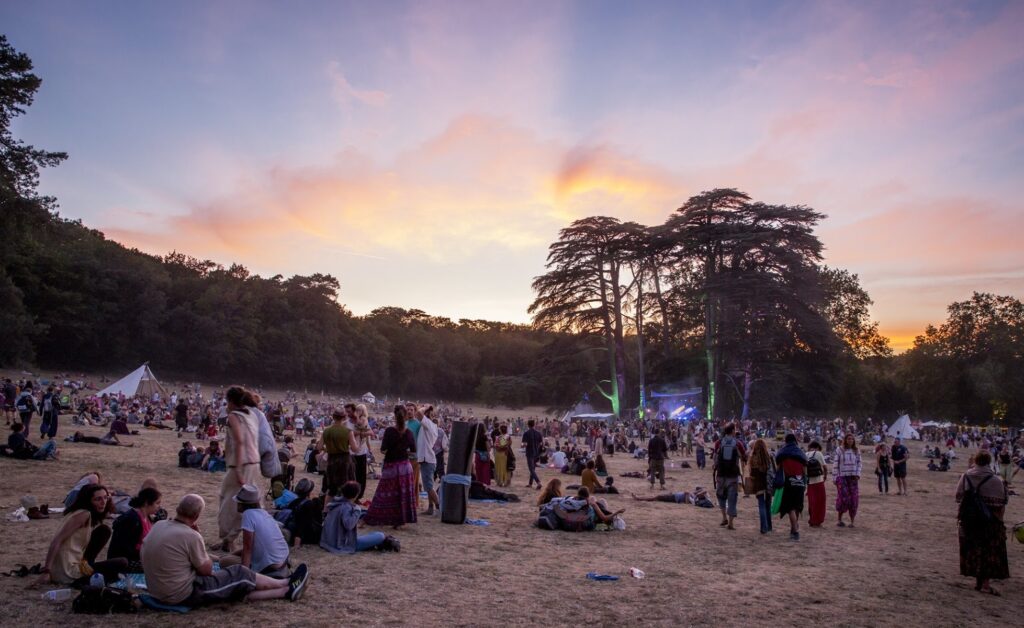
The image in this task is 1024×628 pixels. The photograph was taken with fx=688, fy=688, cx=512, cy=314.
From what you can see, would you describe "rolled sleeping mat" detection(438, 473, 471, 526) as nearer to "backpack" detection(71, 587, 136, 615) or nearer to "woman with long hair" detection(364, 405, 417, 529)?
"woman with long hair" detection(364, 405, 417, 529)

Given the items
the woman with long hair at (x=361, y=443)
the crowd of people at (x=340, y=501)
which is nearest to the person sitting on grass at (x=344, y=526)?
the crowd of people at (x=340, y=501)

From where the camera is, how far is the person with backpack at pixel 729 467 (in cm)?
965

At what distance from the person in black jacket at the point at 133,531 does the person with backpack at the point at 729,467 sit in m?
7.05

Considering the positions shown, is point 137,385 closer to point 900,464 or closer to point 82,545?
point 82,545

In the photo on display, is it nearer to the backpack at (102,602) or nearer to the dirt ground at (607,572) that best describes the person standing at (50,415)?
the dirt ground at (607,572)

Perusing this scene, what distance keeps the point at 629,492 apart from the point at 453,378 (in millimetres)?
64779

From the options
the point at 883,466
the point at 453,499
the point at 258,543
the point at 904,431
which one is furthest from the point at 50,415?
the point at 904,431

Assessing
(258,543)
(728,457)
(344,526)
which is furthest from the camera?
(728,457)

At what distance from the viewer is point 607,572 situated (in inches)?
267

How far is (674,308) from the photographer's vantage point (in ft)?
147

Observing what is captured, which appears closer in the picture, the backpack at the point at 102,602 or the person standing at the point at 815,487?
the backpack at the point at 102,602

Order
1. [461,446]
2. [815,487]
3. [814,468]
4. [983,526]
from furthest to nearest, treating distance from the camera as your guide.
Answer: [815,487] → [814,468] → [461,446] → [983,526]

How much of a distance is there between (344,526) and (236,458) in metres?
1.54

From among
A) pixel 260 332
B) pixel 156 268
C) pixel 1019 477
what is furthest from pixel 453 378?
pixel 1019 477
